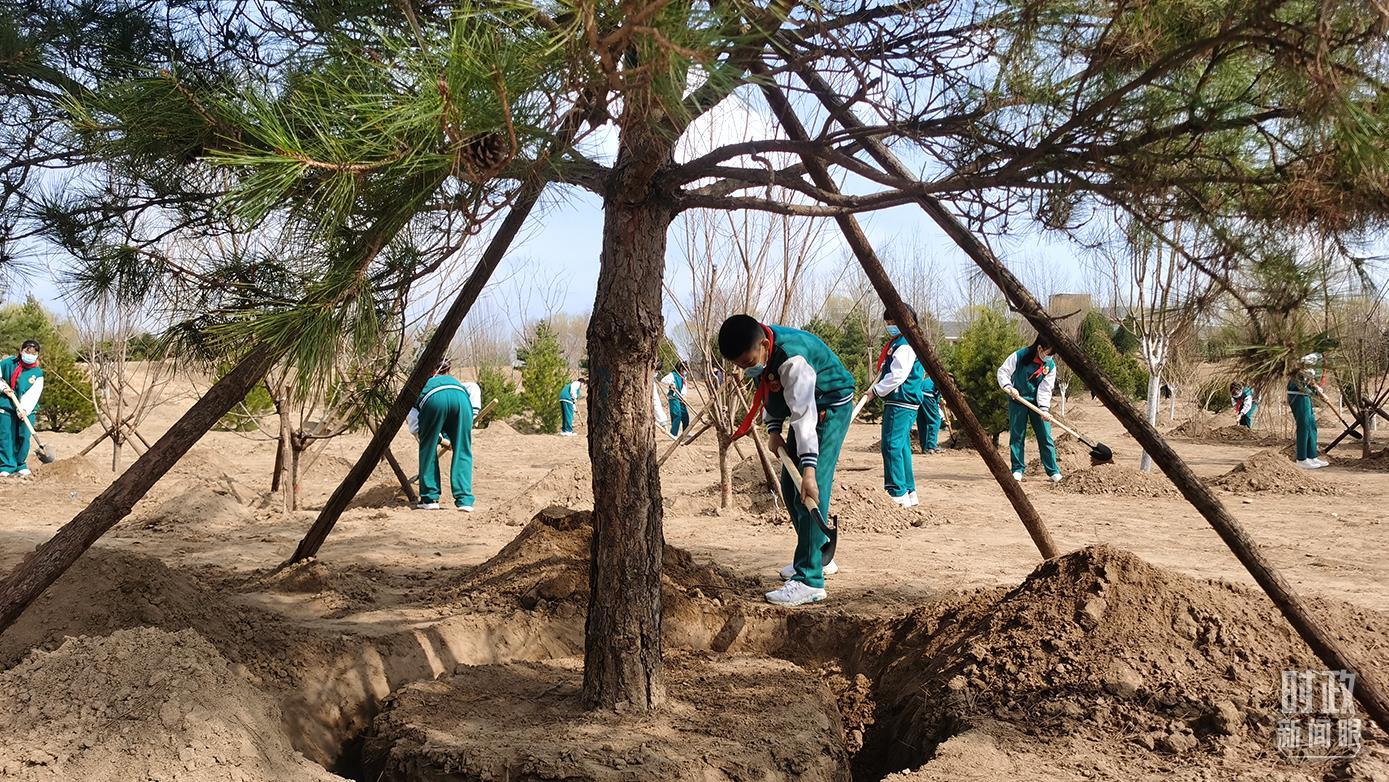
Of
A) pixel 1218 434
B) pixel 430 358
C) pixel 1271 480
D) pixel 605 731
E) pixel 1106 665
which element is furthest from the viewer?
pixel 1218 434

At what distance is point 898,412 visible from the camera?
8.35 m

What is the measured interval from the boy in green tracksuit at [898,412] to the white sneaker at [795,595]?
3086 mm

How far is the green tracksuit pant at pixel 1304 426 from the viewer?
1152 centimetres

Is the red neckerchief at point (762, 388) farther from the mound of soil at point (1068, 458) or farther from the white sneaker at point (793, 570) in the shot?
the mound of soil at point (1068, 458)

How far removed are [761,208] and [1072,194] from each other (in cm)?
93

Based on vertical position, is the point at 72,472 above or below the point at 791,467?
below

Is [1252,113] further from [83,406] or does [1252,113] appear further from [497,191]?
[83,406]

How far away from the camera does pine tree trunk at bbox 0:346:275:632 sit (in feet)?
10.2

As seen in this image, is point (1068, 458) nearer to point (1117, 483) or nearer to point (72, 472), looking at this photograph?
point (1117, 483)

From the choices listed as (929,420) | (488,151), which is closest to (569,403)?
(929,420)

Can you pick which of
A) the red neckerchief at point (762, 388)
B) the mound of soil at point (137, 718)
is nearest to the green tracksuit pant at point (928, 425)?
the red neckerchief at point (762, 388)

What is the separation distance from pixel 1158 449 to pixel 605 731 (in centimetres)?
225

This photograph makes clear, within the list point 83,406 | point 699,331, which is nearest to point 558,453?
point 699,331

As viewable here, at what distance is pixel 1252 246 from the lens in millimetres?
3182
